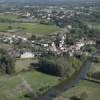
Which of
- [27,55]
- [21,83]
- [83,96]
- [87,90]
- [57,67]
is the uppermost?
[57,67]

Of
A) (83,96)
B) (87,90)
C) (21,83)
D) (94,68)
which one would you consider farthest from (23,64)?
(83,96)

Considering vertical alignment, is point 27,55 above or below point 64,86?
above

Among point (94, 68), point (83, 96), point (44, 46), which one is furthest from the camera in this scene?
point (44, 46)

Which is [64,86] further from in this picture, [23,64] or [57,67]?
[23,64]

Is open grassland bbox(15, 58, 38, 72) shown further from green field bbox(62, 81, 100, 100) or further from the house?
green field bbox(62, 81, 100, 100)

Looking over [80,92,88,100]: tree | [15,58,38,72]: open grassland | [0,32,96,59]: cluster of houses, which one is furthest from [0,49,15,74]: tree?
[80,92,88,100]: tree

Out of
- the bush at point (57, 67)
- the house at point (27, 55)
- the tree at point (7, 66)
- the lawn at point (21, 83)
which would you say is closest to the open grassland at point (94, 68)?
the bush at point (57, 67)
